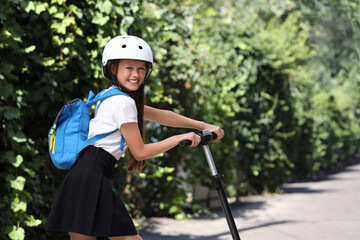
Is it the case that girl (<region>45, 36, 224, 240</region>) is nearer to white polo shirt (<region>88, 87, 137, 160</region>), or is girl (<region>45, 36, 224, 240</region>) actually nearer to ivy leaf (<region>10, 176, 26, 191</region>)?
white polo shirt (<region>88, 87, 137, 160</region>)

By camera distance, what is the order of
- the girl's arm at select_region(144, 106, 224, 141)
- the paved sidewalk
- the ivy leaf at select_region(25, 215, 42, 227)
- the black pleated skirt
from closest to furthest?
the black pleated skirt < the girl's arm at select_region(144, 106, 224, 141) < the ivy leaf at select_region(25, 215, 42, 227) < the paved sidewalk

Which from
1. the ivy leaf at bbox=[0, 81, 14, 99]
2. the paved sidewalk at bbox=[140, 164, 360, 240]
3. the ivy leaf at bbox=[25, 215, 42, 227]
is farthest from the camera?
the paved sidewalk at bbox=[140, 164, 360, 240]

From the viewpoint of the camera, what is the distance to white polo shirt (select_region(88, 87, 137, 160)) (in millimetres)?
2988

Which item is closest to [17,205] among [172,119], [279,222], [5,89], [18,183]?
[18,183]

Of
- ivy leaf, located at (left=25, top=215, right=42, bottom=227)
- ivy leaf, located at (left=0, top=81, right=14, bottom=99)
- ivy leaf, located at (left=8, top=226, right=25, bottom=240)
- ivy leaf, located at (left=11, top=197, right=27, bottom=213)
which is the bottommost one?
ivy leaf, located at (left=8, top=226, right=25, bottom=240)

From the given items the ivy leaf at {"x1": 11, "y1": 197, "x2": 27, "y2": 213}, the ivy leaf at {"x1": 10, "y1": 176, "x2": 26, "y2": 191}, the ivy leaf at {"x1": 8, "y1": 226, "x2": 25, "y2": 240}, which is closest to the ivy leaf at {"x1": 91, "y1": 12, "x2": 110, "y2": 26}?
the ivy leaf at {"x1": 10, "y1": 176, "x2": 26, "y2": 191}

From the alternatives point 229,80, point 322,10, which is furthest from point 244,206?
point 322,10

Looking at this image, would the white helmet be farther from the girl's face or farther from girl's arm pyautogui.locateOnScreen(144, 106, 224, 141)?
girl's arm pyautogui.locateOnScreen(144, 106, 224, 141)

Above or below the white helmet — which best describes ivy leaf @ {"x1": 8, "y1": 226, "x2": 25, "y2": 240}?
below

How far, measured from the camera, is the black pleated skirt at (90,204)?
2.94 m

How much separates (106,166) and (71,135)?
9.6 inches

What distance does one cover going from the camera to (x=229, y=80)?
29.1ft

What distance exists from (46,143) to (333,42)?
22534 mm

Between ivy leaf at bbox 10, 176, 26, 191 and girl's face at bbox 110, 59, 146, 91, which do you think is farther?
ivy leaf at bbox 10, 176, 26, 191
